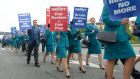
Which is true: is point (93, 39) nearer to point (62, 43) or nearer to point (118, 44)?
point (62, 43)

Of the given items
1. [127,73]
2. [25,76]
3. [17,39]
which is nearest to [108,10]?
[127,73]

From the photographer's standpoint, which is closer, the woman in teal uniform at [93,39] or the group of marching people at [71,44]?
the group of marching people at [71,44]

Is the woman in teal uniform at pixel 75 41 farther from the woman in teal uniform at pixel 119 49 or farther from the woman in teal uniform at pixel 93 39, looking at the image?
the woman in teal uniform at pixel 119 49

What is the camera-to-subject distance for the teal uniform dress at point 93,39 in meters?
14.9

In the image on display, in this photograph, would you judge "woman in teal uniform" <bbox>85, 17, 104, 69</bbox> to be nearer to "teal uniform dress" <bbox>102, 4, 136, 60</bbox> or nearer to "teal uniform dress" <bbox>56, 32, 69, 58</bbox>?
"teal uniform dress" <bbox>56, 32, 69, 58</bbox>

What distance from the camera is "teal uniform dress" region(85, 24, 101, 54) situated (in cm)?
1487

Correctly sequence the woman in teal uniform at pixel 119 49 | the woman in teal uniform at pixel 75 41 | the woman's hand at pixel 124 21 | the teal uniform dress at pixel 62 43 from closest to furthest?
the woman's hand at pixel 124 21
the woman in teal uniform at pixel 119 49
the teal uniform dress at pixel 62 43
the woman in teal uniform at pixel 75 41

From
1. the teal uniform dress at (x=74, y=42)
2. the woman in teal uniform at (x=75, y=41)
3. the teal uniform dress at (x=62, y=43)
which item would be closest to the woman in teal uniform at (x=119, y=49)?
the teal uniform dress at (x=62, y=43)

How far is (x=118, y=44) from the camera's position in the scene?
7.87 metres

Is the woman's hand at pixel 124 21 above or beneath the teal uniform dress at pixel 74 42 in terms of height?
above

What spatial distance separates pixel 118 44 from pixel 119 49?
3.4 inches

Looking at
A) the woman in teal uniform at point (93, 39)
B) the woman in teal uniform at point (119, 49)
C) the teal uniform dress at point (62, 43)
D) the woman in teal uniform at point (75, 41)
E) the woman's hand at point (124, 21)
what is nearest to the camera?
the woman's hand at point (124, 21)

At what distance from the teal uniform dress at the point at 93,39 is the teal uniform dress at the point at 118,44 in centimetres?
687

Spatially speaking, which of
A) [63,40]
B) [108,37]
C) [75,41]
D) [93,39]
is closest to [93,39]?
[93,39]
